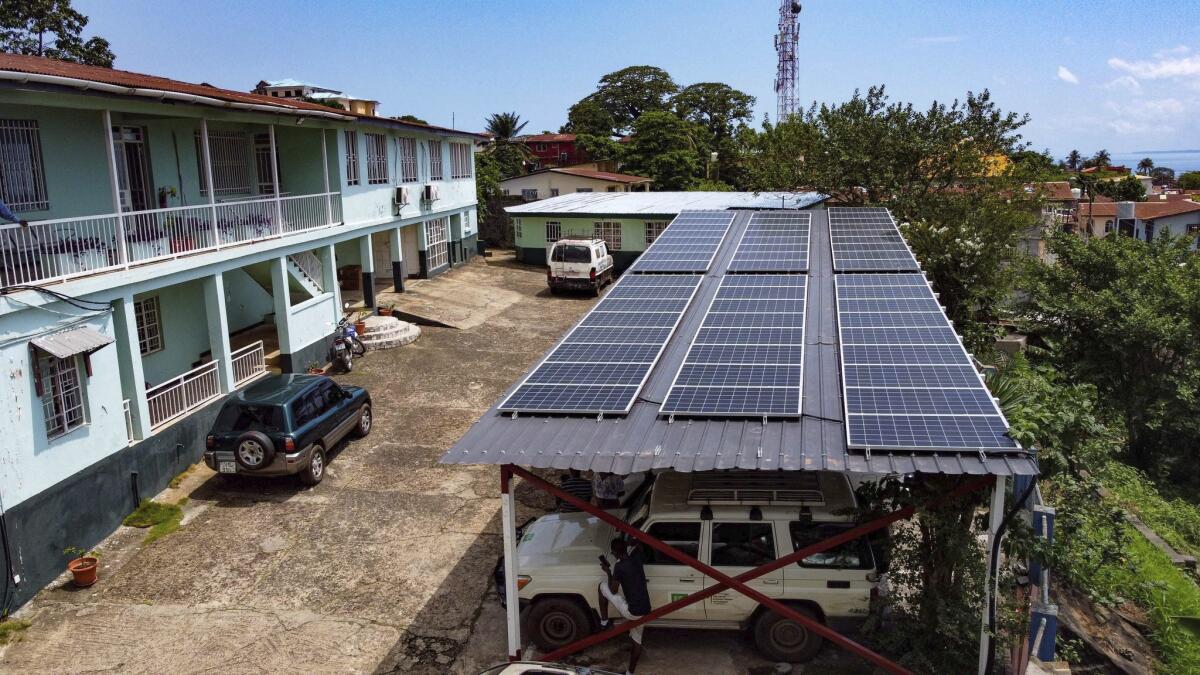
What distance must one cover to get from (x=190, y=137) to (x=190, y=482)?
8548 mm

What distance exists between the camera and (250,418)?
43.2ft

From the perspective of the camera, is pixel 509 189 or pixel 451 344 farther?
pixel 509 189

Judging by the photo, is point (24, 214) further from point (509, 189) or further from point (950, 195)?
point (509, 189)

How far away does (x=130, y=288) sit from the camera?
43.6ft

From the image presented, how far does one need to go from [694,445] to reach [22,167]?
509 inches

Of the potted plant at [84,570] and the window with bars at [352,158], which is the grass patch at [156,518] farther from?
the window with bars at [352,158]

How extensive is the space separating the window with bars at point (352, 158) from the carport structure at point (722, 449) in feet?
52.7

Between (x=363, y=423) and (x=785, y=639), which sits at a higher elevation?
(x=363, y=423)

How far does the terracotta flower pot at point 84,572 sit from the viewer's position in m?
10.6

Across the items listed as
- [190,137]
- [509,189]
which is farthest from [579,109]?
[190,137]

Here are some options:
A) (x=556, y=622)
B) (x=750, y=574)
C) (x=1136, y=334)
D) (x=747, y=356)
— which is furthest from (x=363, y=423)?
(x=1136, y=334)

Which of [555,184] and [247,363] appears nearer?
[247,363]

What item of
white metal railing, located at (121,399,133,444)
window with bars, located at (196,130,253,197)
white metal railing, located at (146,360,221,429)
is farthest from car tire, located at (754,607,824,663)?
window with bars, located at (196,130,253,197)

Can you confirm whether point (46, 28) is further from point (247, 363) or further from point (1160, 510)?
point (1160, 510)
